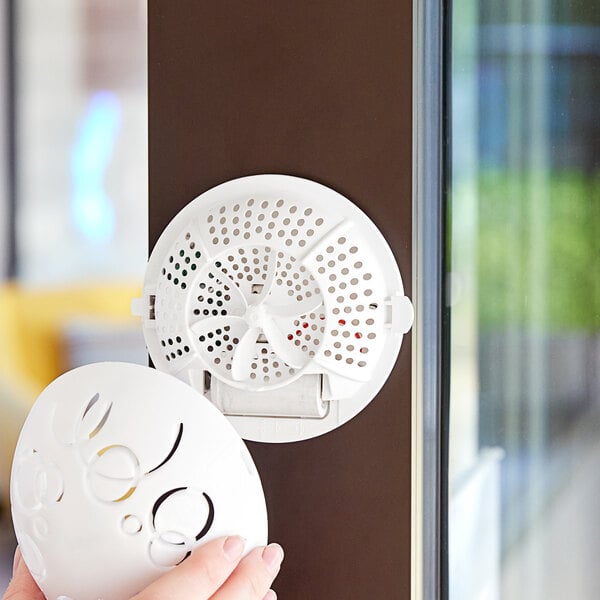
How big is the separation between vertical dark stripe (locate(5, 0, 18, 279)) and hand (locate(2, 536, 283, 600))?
0.89m

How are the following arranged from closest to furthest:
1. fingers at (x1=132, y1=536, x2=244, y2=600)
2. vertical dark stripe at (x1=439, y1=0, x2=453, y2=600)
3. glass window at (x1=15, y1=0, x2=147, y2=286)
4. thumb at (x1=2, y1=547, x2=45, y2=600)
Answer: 1. fingers at (x1=132, y1=536, x2=244, y2=600)
2. thumb at (x1=2, y1=547, x2=45, y2=600)
3. vertical dark stripe at (x1=439, y1=0, x2=453, y2=600)
4. glass window at (x1=15, y1=0, x2=147, y2=286)

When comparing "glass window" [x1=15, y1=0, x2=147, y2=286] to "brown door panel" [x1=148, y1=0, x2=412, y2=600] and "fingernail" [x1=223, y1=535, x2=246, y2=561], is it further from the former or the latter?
"fingernail" [x1=223, y1=535, x2=246, y2=561]

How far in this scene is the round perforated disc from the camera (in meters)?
0.59

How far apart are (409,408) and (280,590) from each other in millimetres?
198

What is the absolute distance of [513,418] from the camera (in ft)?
2.20

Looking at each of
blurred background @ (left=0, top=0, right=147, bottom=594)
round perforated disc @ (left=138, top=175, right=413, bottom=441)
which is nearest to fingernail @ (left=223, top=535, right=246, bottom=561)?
round perforated disc @ (left=138, top=175, right=413, bottom=441)

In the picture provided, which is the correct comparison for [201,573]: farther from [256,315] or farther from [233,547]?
[256,315]

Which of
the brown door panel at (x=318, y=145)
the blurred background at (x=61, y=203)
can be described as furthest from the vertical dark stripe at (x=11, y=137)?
the brown door panel at (x=318, y=145)

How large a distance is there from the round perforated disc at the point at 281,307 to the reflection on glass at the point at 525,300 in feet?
0.34

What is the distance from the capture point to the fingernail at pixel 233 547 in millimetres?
492

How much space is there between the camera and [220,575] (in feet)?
1.59

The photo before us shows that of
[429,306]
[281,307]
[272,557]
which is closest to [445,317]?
[429,306]

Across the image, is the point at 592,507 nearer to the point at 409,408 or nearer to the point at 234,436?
the point at 409,408

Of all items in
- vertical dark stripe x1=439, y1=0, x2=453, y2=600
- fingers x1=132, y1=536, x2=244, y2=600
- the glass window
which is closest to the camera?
fingers x1=132, y1=536, x2=244, y2=600
